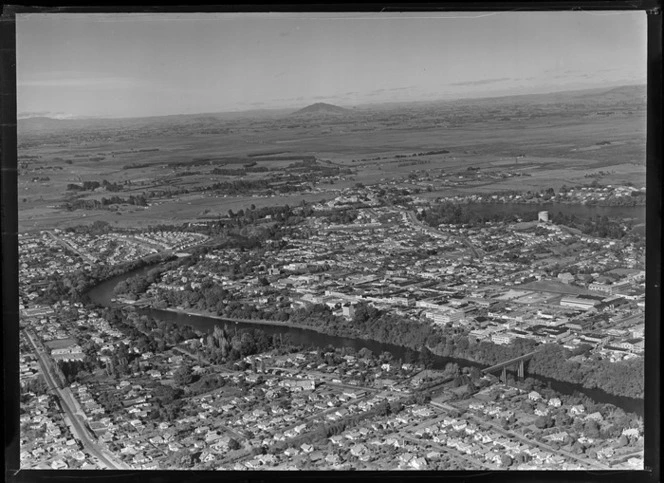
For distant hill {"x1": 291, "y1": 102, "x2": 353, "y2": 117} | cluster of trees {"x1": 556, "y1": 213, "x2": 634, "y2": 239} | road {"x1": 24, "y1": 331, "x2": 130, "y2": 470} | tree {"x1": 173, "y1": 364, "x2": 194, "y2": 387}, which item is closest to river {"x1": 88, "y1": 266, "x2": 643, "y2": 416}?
tree {"x1": 173, "y1": 364, "x2": 194, "y2": 387}

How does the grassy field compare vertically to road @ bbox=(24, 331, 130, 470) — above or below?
above

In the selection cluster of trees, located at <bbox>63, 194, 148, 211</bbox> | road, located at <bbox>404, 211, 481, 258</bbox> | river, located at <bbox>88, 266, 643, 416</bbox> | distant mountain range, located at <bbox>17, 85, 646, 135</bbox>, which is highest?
distant mountain range, located at <bbox>17, 85, 646, 135</bbox>

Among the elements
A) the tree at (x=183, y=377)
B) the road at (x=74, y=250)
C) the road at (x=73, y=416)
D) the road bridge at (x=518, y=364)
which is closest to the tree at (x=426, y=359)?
the road bridge at (x=518, y=364)

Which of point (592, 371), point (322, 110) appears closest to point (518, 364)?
point (592, 371)

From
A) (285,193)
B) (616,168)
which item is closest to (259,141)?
(285,193)

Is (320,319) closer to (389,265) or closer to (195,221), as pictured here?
(389,265)

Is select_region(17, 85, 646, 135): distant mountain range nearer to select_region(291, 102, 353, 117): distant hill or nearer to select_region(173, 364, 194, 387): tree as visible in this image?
select_region(291, 102, 353, 117): distant hill

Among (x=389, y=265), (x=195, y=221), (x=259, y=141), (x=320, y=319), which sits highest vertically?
(x=259, y=141)
